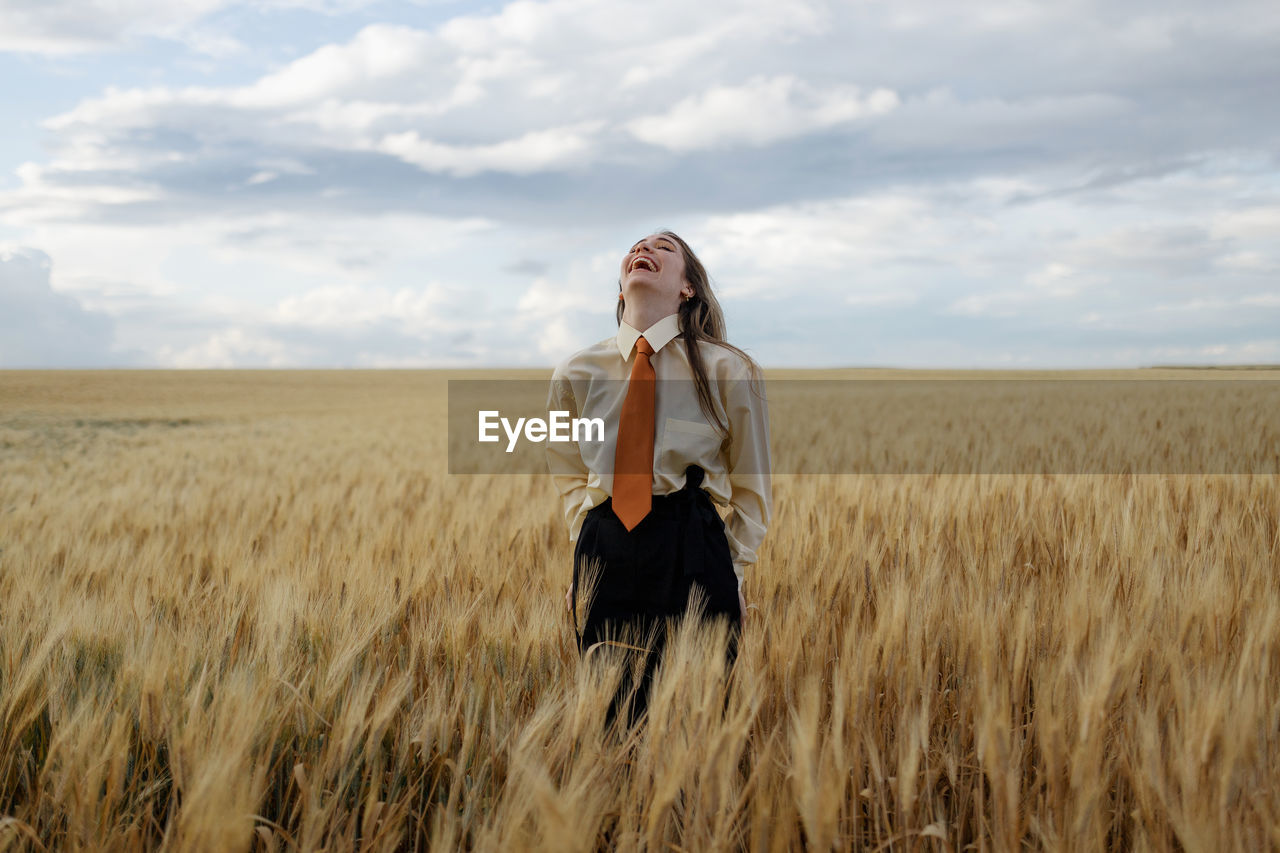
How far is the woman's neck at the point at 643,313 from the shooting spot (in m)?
1.98

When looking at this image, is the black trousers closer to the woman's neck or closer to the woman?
the woman

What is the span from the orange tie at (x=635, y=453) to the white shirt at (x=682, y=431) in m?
0.05

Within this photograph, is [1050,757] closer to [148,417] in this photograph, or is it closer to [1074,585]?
[1074,585]

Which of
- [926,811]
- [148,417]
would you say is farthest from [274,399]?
[926,811]

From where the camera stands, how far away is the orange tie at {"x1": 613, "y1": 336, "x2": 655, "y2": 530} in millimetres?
1864

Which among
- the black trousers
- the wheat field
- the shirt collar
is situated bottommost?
the wheat field

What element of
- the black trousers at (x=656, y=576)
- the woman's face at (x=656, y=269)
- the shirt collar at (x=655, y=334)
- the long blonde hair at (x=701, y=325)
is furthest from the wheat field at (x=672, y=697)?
the woman's face at (x=656, y=269)

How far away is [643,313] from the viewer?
199 cm

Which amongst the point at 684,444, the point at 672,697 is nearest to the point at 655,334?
the point at 684,444

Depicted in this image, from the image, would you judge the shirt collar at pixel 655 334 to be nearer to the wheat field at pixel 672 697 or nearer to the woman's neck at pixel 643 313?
the woman's neck at pixel 643 313

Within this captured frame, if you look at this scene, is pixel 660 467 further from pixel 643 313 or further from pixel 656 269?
pixel 656 269

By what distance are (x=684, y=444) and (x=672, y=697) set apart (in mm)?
660

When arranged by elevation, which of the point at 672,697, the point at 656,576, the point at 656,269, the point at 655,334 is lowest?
the point at 672,697

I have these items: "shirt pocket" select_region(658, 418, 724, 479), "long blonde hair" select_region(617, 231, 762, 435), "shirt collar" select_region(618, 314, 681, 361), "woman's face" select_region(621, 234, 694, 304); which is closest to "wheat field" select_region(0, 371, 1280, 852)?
"shirt pocket" select_region(658, 418, 724, 479)
